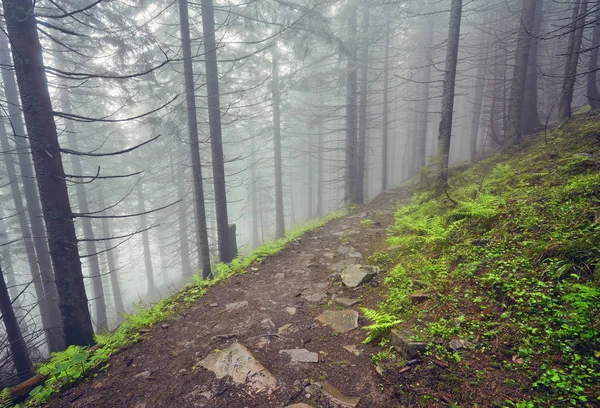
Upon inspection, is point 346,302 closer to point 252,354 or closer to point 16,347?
point 252,354

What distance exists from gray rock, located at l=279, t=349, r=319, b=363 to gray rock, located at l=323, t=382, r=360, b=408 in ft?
1.57

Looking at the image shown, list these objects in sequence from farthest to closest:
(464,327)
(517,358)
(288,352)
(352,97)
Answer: (352,97)
(288,352)
(464,327)
(517,358)

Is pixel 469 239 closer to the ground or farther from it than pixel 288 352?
farther from it

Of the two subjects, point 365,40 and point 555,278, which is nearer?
point 555,278

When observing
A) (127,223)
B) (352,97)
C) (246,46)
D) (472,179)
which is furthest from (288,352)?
(127,223)

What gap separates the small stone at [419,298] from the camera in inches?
143

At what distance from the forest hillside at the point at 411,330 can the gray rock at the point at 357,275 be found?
0.03m

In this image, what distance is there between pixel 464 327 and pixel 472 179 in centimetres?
801

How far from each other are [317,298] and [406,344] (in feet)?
7.39

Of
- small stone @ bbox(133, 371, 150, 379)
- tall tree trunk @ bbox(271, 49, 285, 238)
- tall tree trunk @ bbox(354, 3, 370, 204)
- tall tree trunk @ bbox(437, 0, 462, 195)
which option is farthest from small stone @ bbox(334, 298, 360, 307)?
tall tree trunk @ bbox(271, 49, 285, 238)

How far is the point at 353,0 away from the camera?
1261 cm

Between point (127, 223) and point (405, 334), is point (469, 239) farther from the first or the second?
point (127, 223)

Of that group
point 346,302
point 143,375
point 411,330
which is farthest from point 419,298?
point 143,375

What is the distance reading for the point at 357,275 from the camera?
507 centimetres
